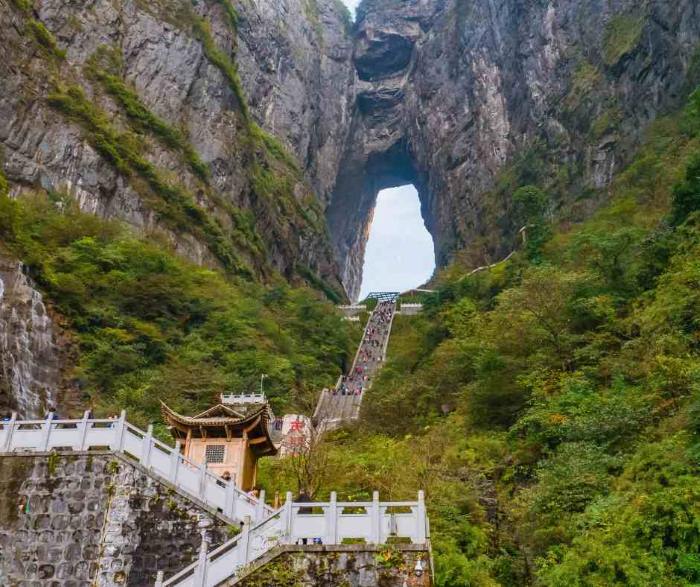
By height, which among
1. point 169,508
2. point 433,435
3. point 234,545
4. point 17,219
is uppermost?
point 17,219

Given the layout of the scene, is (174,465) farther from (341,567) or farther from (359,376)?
(359,376)

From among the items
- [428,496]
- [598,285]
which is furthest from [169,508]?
[598,285]

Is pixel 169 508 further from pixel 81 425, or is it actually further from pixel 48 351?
pixel 48 351

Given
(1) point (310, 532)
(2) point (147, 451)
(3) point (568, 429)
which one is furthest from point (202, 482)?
(3) point (568, 429)

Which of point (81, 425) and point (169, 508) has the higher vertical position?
point (81, 425)

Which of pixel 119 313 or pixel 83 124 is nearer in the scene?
pixel 119 313

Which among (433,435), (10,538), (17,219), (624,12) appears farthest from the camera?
(624,12)
